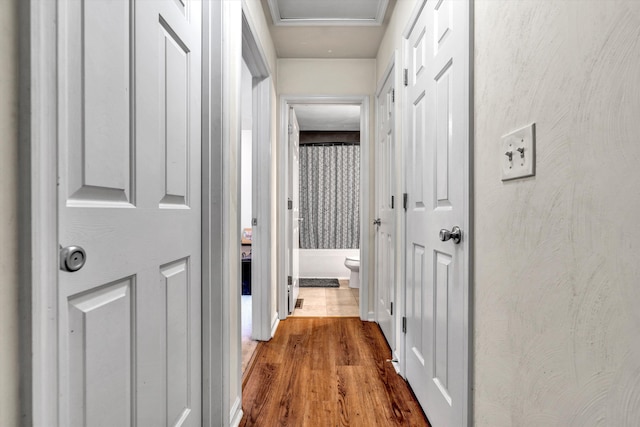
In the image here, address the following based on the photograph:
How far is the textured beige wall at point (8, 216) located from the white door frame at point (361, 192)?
2.46 meters

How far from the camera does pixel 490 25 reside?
3.40ft

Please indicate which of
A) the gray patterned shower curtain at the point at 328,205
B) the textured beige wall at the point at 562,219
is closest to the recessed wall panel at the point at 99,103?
the textured beige wall at the point at 562,219

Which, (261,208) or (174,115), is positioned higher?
(174,115)

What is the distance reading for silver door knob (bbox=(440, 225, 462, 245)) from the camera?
1222 mm

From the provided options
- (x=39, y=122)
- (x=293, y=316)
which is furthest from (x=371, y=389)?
(x=39, y=122)

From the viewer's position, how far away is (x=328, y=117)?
4746 millimetres

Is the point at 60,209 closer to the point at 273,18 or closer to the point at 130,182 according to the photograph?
the point at 130,182

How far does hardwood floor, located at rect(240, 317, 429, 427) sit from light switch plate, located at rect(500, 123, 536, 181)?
3.99ft

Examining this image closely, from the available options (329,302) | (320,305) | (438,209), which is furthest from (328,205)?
(438,209)

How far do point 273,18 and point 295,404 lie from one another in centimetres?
234

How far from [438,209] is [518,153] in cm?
60

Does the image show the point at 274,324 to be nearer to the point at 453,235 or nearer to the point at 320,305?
the point at 320,305

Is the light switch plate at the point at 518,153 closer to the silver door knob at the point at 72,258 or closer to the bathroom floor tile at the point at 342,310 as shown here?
the silver door knob at the point at 72,258

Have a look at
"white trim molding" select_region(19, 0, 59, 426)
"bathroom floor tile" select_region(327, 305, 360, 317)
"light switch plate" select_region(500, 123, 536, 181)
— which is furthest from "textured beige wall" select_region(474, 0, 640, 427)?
"bathroom floor tile" select_region(327, 305, 360, 317)
